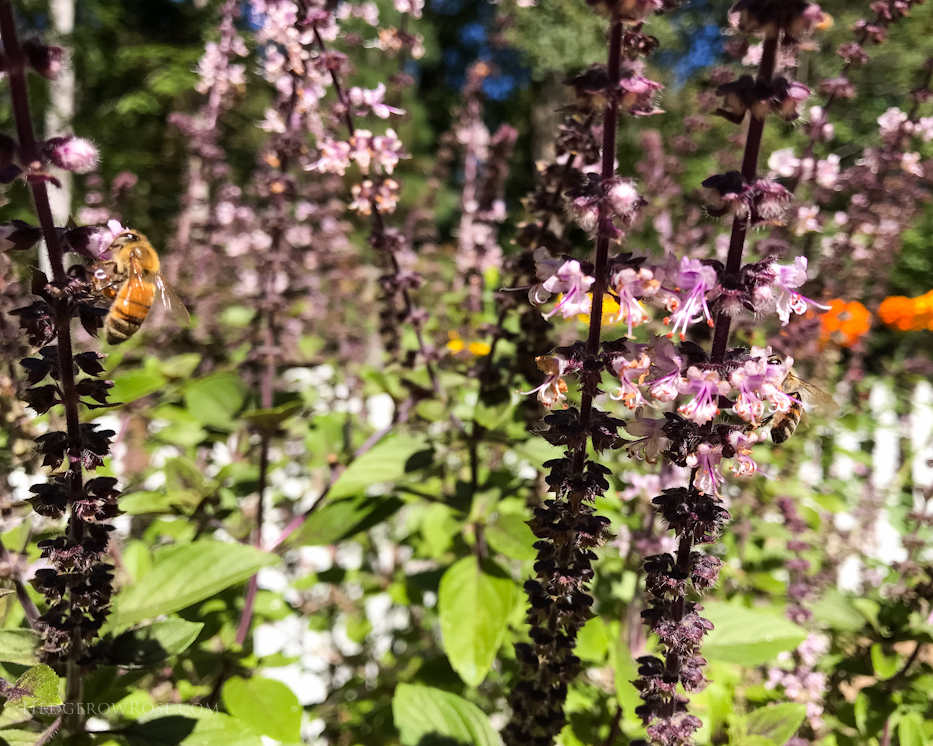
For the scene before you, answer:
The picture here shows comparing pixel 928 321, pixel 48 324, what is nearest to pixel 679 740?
pixel 48 324

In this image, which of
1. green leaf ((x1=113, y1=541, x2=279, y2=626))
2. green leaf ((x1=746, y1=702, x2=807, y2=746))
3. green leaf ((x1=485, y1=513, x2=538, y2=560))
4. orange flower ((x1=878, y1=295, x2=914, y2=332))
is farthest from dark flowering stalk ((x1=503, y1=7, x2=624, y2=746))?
orange flower ((x1=878, y1=295, x2=914, y2=332))

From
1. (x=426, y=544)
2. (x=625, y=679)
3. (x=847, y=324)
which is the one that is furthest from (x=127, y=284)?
(x=847, y=324)

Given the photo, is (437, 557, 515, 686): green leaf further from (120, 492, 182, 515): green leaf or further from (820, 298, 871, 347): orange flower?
(820, 298, 871, 347): orange flower

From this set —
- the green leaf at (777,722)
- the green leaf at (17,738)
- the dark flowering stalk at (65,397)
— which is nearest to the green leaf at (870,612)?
the green leaf at (777,722)

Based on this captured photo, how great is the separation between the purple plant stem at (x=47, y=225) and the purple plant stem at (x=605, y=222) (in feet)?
2.93

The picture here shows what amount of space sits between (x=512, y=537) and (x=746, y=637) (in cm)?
70

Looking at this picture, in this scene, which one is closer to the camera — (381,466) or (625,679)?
(625,679)

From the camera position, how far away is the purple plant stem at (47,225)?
0.92m

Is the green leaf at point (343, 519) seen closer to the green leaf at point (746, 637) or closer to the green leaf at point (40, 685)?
the green leaf at point (40, 685)

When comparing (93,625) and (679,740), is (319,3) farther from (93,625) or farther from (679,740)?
(679,740)

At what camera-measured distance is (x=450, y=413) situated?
85.1 inches

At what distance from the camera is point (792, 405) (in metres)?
1.15

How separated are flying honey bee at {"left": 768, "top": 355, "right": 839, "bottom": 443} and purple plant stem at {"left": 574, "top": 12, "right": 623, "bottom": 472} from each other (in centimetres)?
33

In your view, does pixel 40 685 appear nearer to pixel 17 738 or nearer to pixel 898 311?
pixel 17 738
